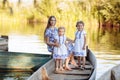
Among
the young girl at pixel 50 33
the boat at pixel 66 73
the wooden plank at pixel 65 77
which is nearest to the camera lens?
the boat at pixel 66 73

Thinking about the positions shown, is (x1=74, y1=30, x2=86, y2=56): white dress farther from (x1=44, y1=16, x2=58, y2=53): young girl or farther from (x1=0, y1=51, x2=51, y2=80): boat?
(x1=0, y1=51, x2=51, y2=80): boat

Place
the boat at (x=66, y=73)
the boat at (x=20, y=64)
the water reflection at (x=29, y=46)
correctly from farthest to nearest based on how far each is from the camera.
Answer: the water reflection at (x=29, y=46), the boat at (x=20, y=64), the boat at (x=66, y=73)

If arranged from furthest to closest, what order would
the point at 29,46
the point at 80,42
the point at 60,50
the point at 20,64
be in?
1. the point at 29,46
2. the point at 20,64
3. the point at 80,42
4. the point at 60,50

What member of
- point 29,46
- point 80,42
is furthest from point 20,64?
point 29,46

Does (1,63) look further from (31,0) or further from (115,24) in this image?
(31,0)

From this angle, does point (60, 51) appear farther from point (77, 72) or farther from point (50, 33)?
point (77, 72)

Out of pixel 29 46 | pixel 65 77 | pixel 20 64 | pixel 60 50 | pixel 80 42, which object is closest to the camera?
pixel 65 77

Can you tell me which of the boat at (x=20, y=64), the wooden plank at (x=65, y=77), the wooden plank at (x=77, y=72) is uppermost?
the wooden plank at (x=77, y=72)

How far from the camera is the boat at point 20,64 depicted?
13.9 metres

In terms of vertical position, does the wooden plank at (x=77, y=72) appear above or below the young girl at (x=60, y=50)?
below

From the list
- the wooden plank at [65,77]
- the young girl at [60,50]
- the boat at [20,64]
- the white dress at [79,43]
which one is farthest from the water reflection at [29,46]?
the wooden plank at [65,77]

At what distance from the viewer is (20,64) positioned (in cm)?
1423

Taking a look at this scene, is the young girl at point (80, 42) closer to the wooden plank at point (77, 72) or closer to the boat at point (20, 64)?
the wooden plank at point (77, 72)

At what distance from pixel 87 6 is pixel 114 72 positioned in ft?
161
